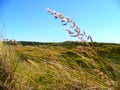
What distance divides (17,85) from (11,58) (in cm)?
49

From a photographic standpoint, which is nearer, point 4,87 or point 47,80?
point 4,87

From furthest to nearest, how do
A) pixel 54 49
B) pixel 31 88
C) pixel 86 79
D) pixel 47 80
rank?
pixel 54 49 → pixel 47 80 → pixel 31 88 → pixel 86 79

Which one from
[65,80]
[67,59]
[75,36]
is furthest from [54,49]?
[75,36]

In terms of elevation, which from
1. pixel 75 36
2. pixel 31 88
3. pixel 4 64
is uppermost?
pixel 75 36

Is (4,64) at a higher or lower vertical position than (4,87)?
higher

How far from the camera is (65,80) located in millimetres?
3641

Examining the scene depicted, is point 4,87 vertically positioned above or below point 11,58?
below

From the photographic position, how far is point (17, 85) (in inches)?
149

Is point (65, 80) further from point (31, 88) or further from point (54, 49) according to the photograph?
point (54, 49)

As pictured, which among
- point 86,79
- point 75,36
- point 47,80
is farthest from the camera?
point 47,80

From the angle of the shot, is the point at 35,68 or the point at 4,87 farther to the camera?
the point at 35,68

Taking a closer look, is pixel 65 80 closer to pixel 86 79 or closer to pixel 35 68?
pixel 86 79

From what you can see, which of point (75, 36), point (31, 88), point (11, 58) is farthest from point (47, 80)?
point (75, 36)

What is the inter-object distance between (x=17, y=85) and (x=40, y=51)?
0.69 m
